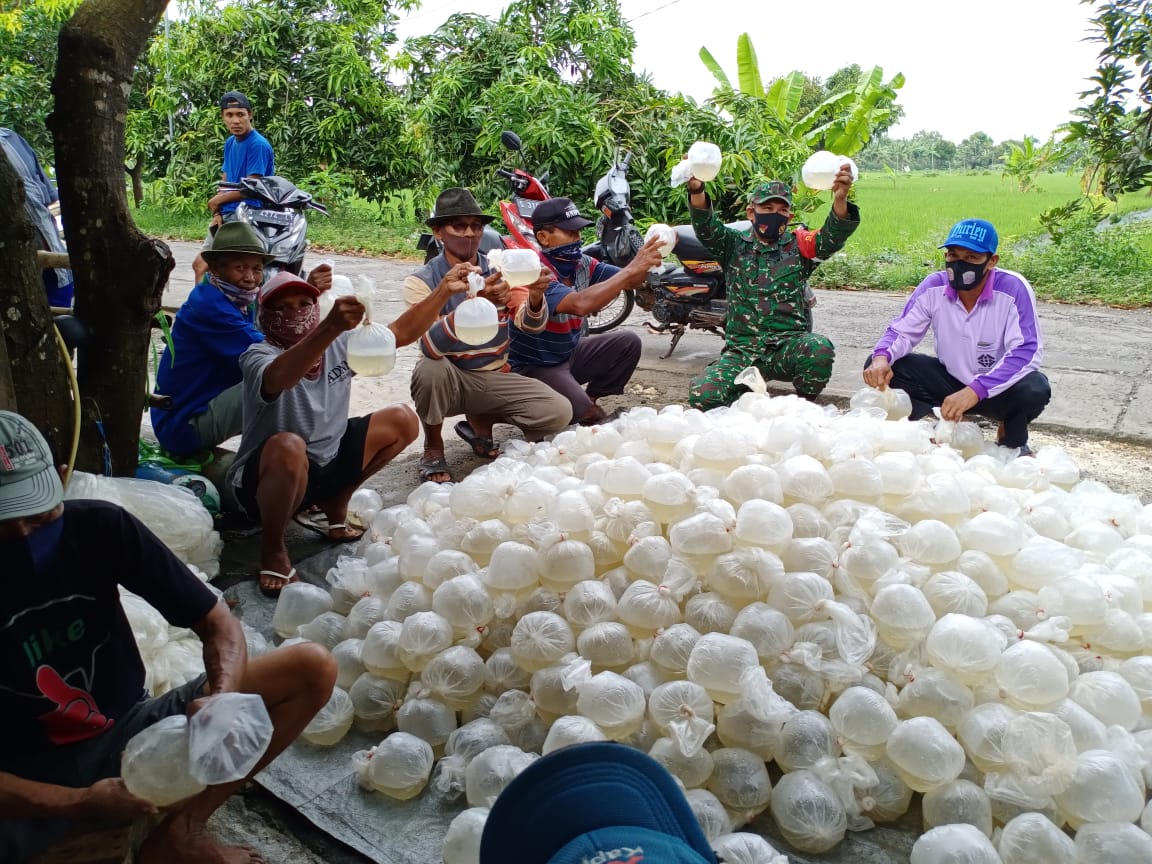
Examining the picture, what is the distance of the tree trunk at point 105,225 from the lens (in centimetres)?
308

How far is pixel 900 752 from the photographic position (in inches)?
84.5

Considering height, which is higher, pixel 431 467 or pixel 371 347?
pixel 371 347

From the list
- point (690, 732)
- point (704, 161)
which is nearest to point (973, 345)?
point (704, 161)

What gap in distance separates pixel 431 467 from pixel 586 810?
3.41 meters

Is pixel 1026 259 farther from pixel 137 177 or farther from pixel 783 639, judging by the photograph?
pixel 137 177

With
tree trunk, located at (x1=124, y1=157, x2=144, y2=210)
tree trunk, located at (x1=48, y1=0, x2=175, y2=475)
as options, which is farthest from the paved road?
tree trunk, located at (x1=124, y1=157, x2=144, y2=210)

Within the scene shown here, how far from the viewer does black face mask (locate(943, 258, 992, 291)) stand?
13.9 feet

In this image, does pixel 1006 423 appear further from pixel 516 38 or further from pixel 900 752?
pixel 516 38

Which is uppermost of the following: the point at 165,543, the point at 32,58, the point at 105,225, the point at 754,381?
the point at 32,58

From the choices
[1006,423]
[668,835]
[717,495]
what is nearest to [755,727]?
[717,495]

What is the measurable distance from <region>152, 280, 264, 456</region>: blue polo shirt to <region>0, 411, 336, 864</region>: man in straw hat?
1.81 metres

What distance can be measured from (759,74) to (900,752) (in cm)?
1206

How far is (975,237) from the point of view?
4.20 metres

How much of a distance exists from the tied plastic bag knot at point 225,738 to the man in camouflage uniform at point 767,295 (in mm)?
3724
